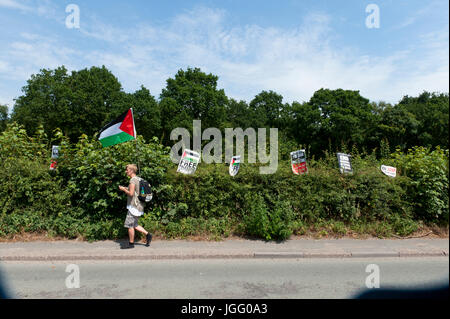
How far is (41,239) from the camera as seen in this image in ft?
23.9

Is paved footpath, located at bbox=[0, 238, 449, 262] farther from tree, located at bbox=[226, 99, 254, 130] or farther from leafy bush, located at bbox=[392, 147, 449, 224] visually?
tree, located at bbox=[226, 99, 254, 130]

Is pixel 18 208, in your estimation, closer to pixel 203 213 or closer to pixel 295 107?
pixel 203 213

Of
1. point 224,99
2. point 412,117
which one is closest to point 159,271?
point 224,99

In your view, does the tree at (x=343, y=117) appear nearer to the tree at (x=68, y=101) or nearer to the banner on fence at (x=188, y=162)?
the tree at (x=68, y=101)

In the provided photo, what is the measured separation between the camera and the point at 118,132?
718 centimetres

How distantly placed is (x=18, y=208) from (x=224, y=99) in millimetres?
36696

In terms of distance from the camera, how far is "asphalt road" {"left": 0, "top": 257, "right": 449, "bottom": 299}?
4.73 m

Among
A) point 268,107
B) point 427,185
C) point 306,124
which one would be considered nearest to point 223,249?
point 427,185

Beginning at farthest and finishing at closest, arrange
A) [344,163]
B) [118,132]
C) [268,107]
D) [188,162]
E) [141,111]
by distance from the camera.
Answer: [268,107], [141,111], [344,163], [188,162], [118,132]

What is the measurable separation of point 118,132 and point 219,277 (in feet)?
13.8

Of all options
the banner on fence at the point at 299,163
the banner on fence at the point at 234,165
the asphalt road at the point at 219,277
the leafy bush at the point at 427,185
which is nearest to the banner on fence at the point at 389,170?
the leafy bush at the point at 427,185

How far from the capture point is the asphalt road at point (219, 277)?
186 inches

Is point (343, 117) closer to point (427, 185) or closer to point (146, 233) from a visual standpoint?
point (427, 185)

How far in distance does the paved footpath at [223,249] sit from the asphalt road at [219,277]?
0.18 meters
